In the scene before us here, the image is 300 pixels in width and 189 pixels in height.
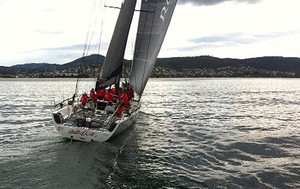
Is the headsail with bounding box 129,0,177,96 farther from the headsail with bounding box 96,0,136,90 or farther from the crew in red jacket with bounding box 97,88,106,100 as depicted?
the crew in red jacket with bounding box 97,88,106,100

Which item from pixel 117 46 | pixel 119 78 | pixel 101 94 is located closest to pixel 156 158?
pixel 101 94

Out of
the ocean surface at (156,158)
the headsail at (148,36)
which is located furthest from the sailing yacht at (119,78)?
the ocean surface at (156,158)

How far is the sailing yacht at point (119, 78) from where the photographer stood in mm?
14750

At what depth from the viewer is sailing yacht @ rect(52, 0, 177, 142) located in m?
14.8

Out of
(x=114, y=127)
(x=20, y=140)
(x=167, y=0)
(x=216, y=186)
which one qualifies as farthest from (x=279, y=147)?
(x=20, y=140)

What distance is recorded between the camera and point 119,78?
20844 millimetres

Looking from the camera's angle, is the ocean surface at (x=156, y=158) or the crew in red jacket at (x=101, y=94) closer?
the ocean surface at (x=156, y=158)

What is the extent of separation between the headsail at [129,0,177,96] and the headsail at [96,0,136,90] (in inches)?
64.3

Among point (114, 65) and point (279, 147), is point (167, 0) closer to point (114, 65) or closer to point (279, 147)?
point (114, 65)

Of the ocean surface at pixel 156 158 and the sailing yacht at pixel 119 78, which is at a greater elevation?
the sailing yacht at pixel 119 78

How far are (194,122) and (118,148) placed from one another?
35.9 feet

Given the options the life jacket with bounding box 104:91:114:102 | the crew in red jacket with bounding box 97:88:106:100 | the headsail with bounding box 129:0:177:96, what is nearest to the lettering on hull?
the life jacket with bounding box 104:91:114:102

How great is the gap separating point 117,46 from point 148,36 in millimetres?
2892

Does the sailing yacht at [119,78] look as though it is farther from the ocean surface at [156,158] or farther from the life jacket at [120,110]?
the ocean surface at [156,158]
